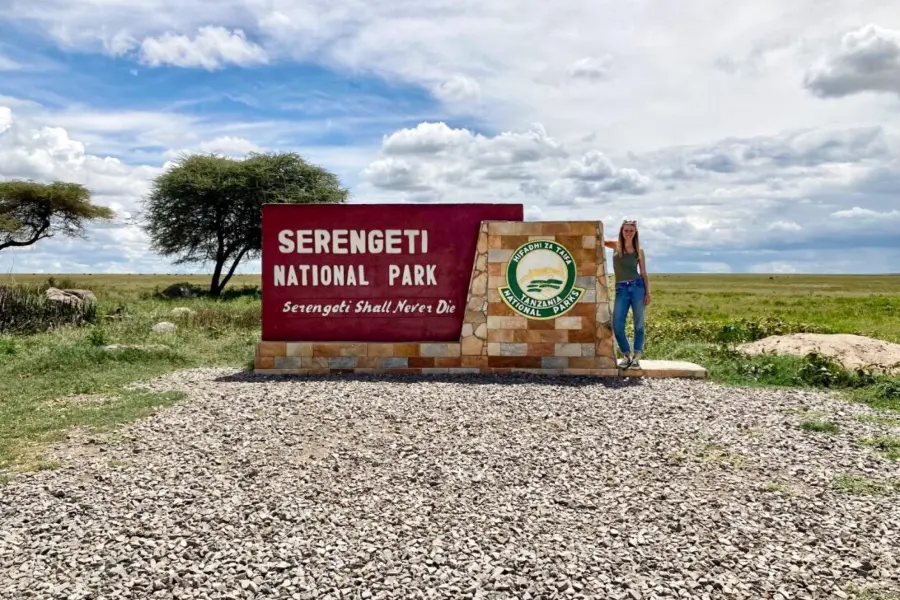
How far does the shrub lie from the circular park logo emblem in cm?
1486

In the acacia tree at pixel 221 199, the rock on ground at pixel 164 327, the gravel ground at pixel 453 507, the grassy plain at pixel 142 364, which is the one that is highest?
the acacia tree at pixel 221 199

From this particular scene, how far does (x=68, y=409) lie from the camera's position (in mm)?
10328

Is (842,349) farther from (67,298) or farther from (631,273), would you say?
(67,298)

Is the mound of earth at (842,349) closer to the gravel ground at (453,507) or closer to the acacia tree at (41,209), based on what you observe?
the gravel ground at (453,507)

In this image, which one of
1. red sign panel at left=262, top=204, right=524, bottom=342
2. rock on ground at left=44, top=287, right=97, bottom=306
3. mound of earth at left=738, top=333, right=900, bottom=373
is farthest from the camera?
rock on ground at left=44, top=287, right=97, bottom=306

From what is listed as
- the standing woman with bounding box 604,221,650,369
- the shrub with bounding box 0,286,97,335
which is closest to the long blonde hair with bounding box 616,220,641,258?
the standing woman with bounding box 604,221,650,369

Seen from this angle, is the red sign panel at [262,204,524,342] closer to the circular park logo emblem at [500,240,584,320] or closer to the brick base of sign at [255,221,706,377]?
the brick base of sign at [255,221,706,377]

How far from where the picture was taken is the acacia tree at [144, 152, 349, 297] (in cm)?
4062

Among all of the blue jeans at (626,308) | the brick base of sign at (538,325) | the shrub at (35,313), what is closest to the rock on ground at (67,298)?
the shrub at (35,313)

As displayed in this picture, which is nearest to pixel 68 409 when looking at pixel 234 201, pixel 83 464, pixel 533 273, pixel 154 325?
pixel 83 464

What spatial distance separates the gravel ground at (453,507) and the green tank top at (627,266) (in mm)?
3055

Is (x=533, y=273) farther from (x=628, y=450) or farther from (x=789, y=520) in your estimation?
(x=789, y=520)

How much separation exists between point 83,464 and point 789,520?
6985 mm

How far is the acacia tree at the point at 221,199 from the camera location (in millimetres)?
40625
